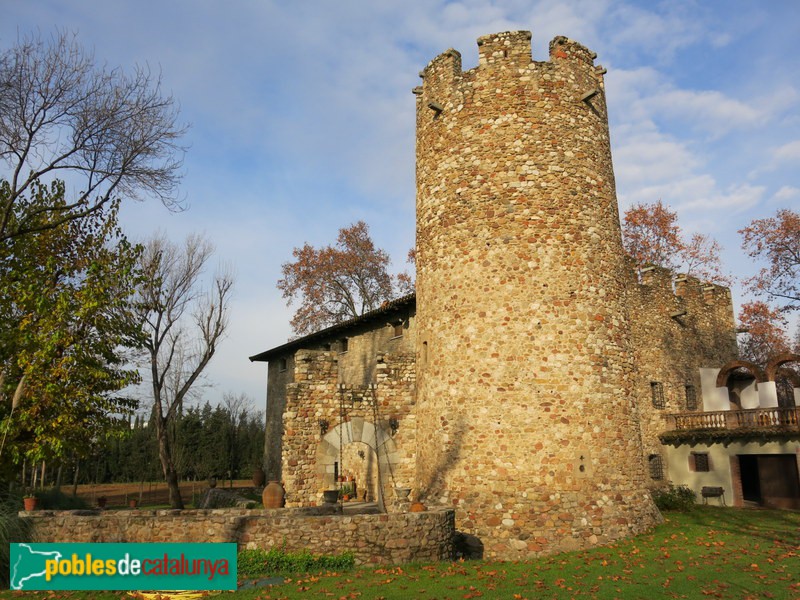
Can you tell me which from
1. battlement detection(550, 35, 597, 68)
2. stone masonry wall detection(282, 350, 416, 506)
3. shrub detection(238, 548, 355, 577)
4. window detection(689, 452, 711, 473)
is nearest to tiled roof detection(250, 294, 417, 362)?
stone masonry wall detection(282, 350, 416, 506)

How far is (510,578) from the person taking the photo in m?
8.98

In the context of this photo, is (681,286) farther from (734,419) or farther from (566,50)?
(566,50)

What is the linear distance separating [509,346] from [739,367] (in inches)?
585

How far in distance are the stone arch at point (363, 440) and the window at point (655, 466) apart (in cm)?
1137

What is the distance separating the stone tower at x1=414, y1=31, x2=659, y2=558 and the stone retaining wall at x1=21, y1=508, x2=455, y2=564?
4.33 ft

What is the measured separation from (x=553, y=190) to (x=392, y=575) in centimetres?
789

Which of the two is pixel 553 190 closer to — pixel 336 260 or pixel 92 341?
pixel 92 341

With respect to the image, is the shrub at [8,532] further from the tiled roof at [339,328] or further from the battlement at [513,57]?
the battlement at [513,57]

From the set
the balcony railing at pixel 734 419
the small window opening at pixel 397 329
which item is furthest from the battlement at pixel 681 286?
the small window opening at pixel 397 329

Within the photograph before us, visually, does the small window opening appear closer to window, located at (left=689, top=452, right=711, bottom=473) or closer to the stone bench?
window, located at (left=689, top=452, right=711, bottom=473)

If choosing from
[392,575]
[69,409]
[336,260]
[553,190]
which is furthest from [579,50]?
[336,260]

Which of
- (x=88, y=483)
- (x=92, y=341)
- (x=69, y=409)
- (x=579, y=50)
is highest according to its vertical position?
(x=579, y=50)

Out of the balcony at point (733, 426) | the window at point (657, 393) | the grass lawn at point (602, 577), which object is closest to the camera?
the grass lawn at point (602, 577)

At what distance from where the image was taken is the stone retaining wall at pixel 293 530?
33.1ft
